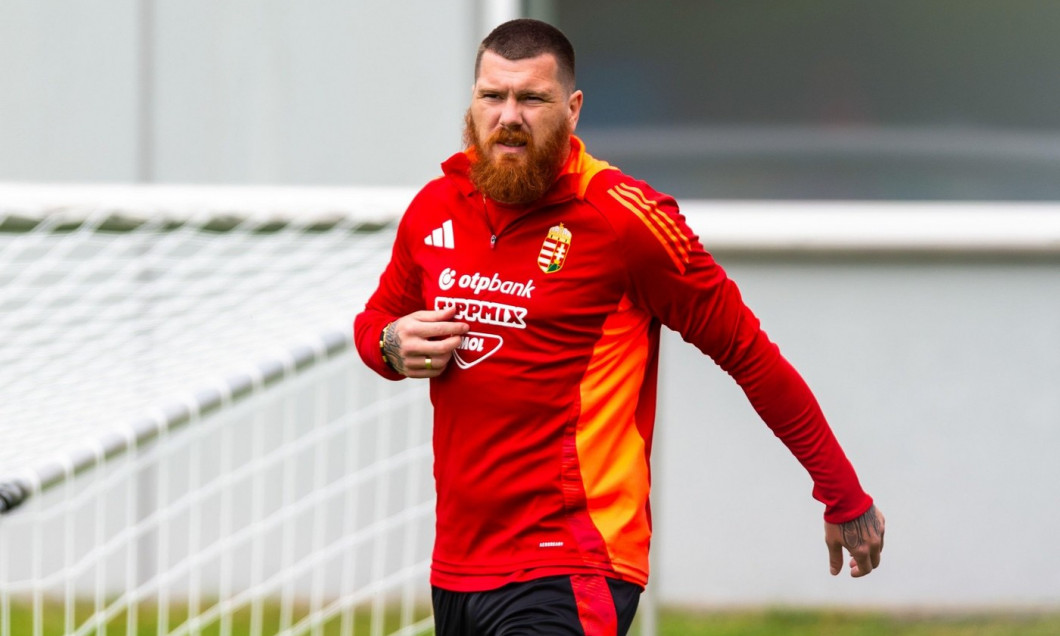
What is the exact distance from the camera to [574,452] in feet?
7.27

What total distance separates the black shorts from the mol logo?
400mm

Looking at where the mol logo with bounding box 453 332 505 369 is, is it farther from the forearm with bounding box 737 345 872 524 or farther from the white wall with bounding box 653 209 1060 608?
the white wall with bounding box 653 209 1060 608

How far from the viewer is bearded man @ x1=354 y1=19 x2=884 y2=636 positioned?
218 cm

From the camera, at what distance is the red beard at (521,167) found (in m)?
2.17

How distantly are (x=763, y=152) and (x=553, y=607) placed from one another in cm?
297

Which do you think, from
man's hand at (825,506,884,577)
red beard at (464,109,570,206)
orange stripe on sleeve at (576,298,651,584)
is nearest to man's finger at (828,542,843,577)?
man's hand at (825,506,884,577)

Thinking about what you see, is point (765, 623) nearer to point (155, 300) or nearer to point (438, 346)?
point (155, 300)

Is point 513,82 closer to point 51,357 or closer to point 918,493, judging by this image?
point 51,357

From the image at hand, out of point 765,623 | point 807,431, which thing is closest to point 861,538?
point 807,431

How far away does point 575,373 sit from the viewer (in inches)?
87.4

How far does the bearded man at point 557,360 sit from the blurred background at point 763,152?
243 centimetres

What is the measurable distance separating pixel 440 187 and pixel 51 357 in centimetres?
140

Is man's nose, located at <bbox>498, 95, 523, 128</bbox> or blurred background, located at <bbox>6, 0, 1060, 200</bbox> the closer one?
man's nose, located at <bbox>498, 95, 523, 128</bbox>

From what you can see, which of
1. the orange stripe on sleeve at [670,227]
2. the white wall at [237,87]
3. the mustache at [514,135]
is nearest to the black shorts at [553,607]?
the orange stripe on sleeve at [670,227]
